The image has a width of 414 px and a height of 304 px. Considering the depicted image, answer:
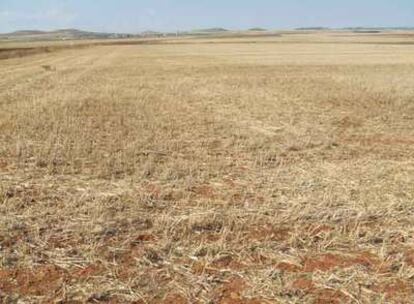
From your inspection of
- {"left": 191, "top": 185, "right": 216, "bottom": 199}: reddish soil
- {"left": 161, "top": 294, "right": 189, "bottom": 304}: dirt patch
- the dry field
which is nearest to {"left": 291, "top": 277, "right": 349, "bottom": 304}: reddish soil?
the dry field

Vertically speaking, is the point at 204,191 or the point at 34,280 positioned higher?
the point at 34,280

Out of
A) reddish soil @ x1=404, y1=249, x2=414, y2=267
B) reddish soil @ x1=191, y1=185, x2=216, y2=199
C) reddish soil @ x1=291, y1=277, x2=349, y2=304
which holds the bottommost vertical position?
reddish soil @ x1=191, y1=185, x2=216, y2=199

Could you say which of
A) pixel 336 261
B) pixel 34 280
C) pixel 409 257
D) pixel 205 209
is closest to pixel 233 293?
pixel 336 261

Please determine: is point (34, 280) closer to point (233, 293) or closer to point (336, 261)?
point (233, 293)

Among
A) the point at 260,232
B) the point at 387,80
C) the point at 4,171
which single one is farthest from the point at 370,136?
the point at 387,80

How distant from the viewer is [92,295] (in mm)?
4812

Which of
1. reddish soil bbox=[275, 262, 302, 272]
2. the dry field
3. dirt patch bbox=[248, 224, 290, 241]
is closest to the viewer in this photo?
the dry field

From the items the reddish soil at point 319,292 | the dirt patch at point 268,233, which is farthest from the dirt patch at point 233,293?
the dirt patch at point 268,233

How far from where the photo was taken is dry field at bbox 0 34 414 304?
5.06 m

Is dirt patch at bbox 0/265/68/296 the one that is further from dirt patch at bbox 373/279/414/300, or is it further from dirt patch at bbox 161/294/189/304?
dirt patch at bbox 373/279/414/300

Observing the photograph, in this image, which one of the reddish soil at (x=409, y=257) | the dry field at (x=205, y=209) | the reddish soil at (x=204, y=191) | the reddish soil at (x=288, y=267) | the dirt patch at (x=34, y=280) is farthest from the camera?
the reddish soil at (x=204, y=191)

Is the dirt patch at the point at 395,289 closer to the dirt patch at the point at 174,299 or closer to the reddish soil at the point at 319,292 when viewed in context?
the reddish soil at the point at 319,292

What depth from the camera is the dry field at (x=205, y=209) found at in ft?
16.6

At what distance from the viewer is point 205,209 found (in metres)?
6.94
